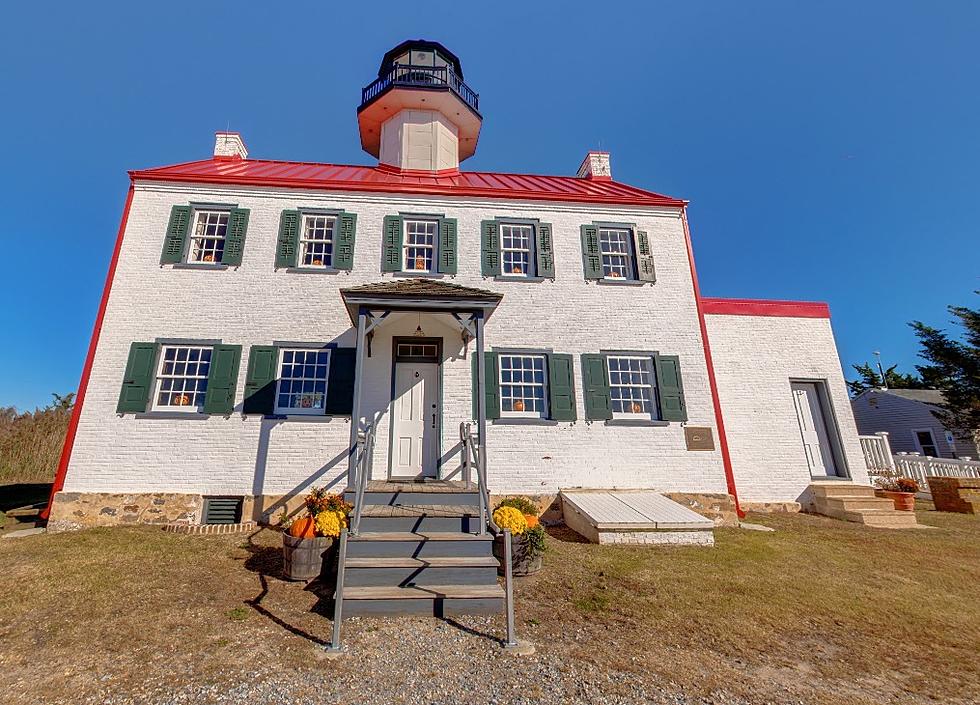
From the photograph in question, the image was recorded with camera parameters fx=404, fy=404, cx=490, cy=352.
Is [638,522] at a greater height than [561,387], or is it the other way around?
[561,387]

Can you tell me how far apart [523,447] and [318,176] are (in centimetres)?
984

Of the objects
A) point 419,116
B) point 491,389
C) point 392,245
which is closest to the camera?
point 491,389

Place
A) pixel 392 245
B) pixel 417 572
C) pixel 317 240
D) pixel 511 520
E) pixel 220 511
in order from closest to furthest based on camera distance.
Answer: pixel 417 572 < pixel 511 520 < pixel 220 511 < pixel 317 240 < pixel 392 245

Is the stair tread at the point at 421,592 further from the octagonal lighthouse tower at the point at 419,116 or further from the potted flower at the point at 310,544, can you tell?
the octagonal lighthouse tower at the point at 419,116

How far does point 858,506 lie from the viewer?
9586mm

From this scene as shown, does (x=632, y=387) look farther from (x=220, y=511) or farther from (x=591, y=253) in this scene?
(x=220, y=511)

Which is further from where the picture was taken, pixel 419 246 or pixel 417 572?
pixel 419 246

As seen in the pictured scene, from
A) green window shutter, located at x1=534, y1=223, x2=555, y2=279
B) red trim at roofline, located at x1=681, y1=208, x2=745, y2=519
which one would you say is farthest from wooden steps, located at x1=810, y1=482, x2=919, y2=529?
green window shutter, located at x1=534, y1=223, x2=555, y2=279

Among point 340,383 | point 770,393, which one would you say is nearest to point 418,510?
point 340,383

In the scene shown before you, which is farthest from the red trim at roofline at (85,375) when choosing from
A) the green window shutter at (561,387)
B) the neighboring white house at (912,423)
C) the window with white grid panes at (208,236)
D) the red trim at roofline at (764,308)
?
the neighboring white house at (912,423)

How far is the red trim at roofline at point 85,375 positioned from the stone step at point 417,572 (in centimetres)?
738

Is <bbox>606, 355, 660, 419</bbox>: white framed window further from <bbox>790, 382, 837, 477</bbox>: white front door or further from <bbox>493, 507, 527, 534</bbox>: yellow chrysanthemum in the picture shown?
<bbox>790, 382, 837, 477</bbox>: white front door

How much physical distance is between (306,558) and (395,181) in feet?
34.7

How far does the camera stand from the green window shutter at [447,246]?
1030 cm
